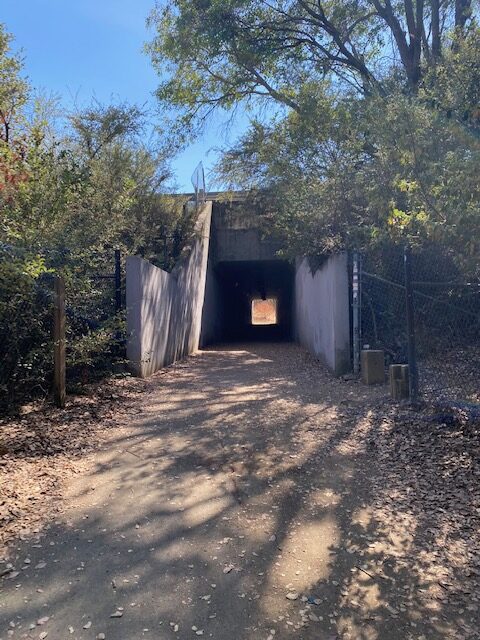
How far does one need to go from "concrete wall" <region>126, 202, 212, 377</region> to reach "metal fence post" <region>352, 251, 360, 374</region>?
3.17 m

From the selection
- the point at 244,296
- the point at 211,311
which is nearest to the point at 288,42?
the point at 211,311

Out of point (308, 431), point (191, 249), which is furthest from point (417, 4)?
point (308, 431)

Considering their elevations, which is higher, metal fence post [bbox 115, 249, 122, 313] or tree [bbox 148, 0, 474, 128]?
tree [bbox 148, 0, 474, 128]

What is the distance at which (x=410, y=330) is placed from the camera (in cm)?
538

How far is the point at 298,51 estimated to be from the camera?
33.1 feet

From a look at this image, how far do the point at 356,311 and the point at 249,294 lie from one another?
18993 millimetres

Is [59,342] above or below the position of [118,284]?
below

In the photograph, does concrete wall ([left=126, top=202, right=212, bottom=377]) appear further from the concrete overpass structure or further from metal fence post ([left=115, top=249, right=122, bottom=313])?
metal fence post ([left=115, top=249, right=122, bottom=313])

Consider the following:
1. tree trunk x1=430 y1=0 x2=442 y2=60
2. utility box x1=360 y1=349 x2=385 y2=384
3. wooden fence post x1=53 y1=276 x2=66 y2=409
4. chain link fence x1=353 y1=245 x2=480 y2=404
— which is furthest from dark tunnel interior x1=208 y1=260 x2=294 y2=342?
wooden fence post x1=53 y1=276 x2=66 y2=409

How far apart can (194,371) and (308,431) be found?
4.56 metres

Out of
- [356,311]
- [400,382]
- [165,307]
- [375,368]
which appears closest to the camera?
[400,382]

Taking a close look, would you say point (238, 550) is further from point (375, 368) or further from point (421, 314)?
point (421, 314)

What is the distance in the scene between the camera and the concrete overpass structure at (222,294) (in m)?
7.79

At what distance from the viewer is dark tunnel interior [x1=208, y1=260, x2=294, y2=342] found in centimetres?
1959
